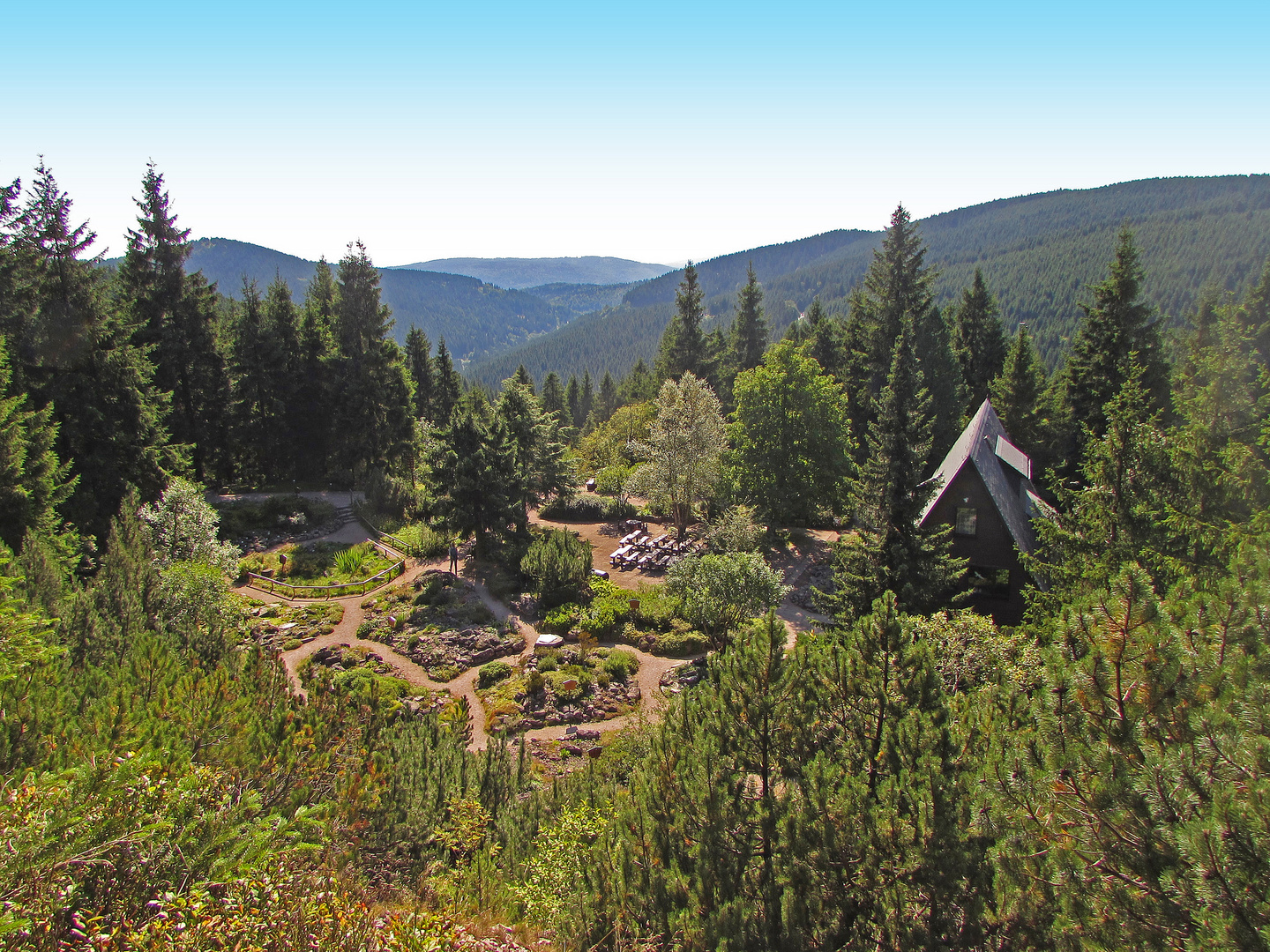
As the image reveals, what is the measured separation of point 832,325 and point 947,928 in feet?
168

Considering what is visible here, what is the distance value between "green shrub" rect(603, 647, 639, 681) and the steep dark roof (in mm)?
10855

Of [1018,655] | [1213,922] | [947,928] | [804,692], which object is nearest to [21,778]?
[804,692]

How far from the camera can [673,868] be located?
6.64 metres

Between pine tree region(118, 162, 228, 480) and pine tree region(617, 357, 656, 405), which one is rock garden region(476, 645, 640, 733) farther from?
pine tree region(617, 357, 656, 405)

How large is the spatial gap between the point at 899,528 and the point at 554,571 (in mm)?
13675

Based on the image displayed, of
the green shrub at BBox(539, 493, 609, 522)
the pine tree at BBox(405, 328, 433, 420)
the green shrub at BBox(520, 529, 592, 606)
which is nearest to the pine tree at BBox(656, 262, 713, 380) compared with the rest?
the green shrub at BBox(539, 493, 609, 522)

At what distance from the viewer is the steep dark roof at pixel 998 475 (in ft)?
71.5

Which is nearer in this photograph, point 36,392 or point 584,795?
point 584,795

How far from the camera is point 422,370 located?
53.9 metres

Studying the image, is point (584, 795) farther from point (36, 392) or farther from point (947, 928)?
point (36, 392)

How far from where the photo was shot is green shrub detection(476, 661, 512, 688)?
20078 millimetres

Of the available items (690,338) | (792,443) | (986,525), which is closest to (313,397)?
(690,338)

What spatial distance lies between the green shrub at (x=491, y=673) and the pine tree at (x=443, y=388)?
37.1m

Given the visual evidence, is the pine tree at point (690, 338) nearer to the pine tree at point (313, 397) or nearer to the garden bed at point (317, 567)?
the pine tree at point (313, 397)
